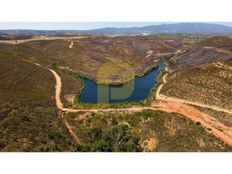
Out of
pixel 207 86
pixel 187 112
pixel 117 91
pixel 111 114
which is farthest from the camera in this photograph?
pixel 117 91

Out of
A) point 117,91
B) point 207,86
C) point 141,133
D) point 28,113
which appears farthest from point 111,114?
point 207,86

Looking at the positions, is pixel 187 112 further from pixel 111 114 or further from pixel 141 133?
pixel 111 114

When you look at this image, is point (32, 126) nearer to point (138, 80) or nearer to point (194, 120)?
point (194, 120)

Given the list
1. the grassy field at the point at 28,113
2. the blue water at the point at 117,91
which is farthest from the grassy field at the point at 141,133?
the blue water at the point at 117,91

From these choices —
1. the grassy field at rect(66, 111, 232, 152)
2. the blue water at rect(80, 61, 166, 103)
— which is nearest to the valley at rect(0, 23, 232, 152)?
the grassy field at rect(66, 111, 232, 152)

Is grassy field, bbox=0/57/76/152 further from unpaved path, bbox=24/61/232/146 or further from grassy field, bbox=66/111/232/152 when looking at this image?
grassy field, bbox=66/111/232/152

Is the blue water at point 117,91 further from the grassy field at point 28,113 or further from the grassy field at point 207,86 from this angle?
the grassy field at point 28,113
